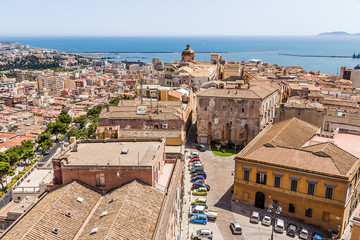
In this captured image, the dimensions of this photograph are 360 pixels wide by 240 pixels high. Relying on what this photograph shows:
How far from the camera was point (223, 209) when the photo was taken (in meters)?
34.5

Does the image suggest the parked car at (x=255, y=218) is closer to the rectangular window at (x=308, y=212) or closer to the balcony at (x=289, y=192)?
the balcony at (x=289, y=192)

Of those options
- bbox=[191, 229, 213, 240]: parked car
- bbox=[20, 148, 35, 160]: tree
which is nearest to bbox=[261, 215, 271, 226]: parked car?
bbox=[191, 229, 213, 240]: parked car

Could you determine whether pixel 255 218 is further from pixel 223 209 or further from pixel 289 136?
pixel 289 136

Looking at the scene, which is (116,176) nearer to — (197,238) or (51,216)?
(51,216)

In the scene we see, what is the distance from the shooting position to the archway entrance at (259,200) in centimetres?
3462

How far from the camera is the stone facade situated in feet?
168

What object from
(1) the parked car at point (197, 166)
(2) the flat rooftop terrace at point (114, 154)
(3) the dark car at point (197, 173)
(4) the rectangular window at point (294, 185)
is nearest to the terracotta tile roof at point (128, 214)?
(2) the flat rooftop terrace at point (114, 154)

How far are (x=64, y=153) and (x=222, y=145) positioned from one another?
31716 mm

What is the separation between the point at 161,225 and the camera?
66.8 feet

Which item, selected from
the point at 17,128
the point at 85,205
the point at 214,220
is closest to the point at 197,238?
the point at 214,220

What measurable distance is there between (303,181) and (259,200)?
18.4 feet

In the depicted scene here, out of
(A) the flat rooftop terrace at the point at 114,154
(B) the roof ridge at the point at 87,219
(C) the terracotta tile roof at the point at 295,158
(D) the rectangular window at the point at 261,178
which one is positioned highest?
(A) the flat rooftop terrace at the point at 114,154

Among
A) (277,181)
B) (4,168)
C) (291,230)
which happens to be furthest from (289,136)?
(4,168)

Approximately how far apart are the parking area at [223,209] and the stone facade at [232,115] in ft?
23.9
